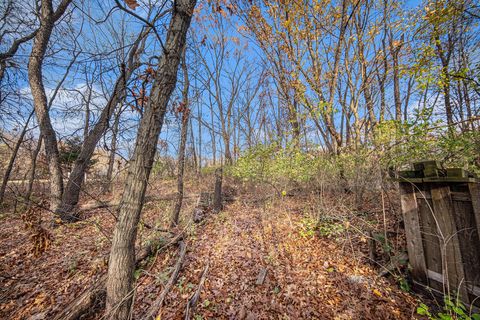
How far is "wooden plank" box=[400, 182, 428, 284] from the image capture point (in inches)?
96.4

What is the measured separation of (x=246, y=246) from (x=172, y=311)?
69.8 inches

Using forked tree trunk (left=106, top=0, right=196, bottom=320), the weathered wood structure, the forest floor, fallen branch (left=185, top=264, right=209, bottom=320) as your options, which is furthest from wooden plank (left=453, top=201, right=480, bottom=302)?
forked tree trunk (left=106, top=0, right=196, bottom=320)

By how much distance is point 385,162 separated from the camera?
11.6ft

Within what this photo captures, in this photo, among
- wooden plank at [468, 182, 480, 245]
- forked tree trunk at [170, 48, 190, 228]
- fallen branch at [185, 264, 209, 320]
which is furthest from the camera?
forked tree trunk at [170, 48, 190, 228]

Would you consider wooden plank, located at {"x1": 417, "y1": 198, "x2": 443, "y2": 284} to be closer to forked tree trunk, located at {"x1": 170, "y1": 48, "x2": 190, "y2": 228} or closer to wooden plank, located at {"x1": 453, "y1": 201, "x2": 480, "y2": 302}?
wooden plank, located at {"x1": 453, "y1": 201, "x2": 480, "y2": 302}

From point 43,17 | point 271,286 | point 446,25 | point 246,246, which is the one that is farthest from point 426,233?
point 43,17

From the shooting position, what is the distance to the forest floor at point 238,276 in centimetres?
236

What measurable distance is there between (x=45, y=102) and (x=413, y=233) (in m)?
9.18

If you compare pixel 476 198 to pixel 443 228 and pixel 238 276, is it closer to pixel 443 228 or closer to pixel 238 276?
pixel 443 228

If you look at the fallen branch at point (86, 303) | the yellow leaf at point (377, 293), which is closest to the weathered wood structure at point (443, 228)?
the yellow leaf at point (377, 293)

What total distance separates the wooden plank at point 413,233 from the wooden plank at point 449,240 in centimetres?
21

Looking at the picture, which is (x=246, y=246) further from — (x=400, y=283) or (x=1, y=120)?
(x=1, y=120)

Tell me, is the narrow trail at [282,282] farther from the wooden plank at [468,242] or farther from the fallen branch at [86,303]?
the wooden plank at [468,242]

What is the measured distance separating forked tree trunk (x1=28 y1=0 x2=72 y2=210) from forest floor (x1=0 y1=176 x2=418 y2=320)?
1385mm
